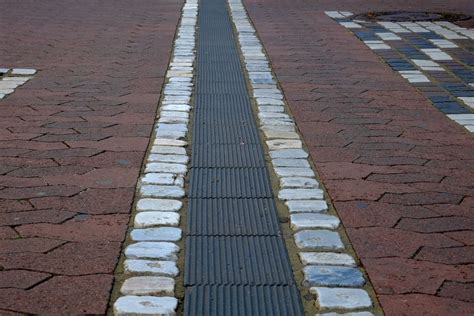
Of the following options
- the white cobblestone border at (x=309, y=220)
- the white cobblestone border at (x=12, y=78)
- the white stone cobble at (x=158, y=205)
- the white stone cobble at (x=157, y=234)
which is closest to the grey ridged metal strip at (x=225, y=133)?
the white cobblestone border at (x=309, y=220)

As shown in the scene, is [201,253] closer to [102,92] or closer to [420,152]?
[420,152]

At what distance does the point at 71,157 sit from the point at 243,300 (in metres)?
2.10

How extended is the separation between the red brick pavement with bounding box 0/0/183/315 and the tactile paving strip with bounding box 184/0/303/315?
35 centimetres

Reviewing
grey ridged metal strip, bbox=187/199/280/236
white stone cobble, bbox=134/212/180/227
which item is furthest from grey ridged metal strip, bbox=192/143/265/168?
white stone cobble, bbox=134/212/180/227

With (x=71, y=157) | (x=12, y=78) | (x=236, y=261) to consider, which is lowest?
(x=12, y=78)

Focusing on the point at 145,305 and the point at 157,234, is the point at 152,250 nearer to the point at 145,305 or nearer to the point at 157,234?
the point at 157,234

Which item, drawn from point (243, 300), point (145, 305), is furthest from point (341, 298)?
point (145, 305)

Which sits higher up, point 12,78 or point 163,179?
point 163,179

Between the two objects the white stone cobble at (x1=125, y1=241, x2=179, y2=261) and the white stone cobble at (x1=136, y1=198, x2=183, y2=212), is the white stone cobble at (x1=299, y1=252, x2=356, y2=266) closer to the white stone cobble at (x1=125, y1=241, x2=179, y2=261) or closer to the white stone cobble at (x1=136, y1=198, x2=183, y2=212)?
the white stone cobble at (x1=125, y1=241, x2=179, y2=261)

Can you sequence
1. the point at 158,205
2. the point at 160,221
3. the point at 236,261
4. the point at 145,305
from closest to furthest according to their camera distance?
the point at 145,305 < the point at 236,261 < the point at 160,221 < the point at 158,205

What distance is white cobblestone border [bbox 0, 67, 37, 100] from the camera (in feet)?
22.7

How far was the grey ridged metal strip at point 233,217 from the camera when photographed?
3.95 metres

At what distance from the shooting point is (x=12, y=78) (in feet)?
24.3

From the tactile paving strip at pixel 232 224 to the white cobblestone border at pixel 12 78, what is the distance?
152 centimetres
